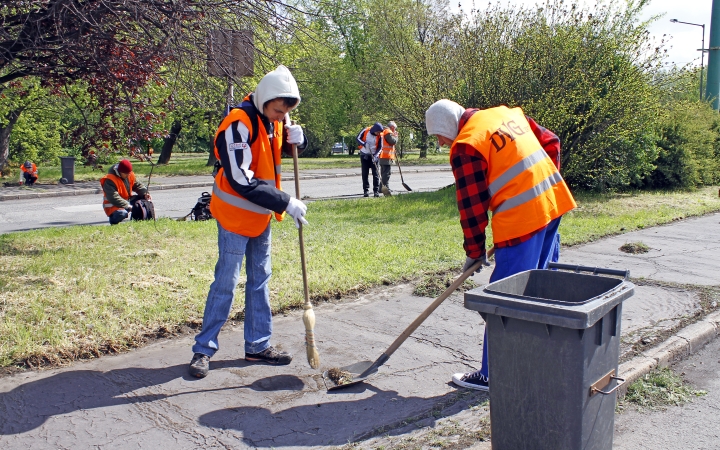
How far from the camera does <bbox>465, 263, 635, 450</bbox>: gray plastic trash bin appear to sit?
9.14 ft

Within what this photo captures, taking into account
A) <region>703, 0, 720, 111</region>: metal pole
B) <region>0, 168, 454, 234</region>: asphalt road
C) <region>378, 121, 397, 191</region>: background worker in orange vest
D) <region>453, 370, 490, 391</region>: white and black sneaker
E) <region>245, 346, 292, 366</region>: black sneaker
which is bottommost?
<region>453, 370, 490, 391</region>: white and black sneaker

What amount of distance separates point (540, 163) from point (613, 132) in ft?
31.9

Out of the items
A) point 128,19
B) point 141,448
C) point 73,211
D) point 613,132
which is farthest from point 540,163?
point 73,211

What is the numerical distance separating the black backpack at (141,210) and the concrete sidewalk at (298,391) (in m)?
5.65

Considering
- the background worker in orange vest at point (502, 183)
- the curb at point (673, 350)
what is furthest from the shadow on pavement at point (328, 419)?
the curb at point (673, 350)

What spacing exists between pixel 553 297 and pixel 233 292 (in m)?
2.09

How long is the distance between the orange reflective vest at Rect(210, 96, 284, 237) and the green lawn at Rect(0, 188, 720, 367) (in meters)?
1.31

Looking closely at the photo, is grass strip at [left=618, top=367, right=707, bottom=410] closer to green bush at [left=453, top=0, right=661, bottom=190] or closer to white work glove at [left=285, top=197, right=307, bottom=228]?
white work glove at [left=285, top=197, right=307, bottom=228]

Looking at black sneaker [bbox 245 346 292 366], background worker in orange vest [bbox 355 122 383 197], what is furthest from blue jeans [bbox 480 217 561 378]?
background worker in orange vest [bbox 355 122 383 197]

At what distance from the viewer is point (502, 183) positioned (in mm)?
3746

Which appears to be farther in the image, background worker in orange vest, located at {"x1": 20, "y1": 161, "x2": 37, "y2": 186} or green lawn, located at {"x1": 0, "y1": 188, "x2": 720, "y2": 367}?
background worker in orange vest, located at {"x1": 20, "y1": 161, "x2": 37, "y2": 186}

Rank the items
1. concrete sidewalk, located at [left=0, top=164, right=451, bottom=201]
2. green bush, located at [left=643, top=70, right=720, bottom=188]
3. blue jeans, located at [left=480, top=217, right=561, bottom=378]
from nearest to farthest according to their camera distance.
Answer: blue jeans, located at [left=480, top=217, right=561, bottom=378] < green bush, located at [left=643, top=70, right=720, bottom=188] < concrete sidewalk, located at [left=0, top=164, right=451, bottom=201]

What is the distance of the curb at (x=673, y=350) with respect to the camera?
14.3ft

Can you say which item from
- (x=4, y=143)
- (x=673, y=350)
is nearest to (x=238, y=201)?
(x=673, y=350)
